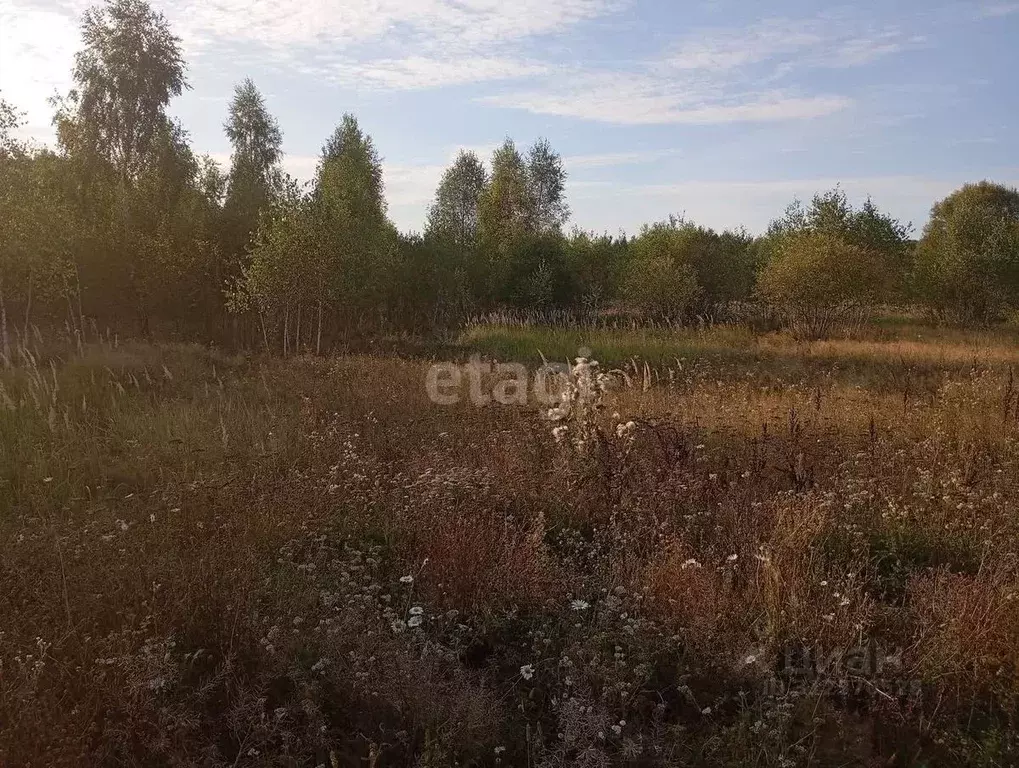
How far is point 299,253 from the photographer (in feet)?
61.4

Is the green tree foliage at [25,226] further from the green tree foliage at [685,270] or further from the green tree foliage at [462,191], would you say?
the green tree foliage at [462,191]

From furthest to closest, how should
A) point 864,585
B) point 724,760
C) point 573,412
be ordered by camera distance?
point 573,412, point 864,585, point 724,760

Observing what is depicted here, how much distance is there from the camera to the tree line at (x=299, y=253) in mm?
18953

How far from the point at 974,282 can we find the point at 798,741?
108 feet

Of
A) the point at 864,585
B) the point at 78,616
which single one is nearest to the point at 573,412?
the point at 864,585

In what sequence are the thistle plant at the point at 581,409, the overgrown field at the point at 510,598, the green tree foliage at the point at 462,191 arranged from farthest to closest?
1. the green tree foliage at the point at 462,191
2. the thistle plant at the point at 581,409
3. the overgrown field at the point at 510,598

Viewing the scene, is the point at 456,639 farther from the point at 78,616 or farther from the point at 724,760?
Result: the point at 78,616

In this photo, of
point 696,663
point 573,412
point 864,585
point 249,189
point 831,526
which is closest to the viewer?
point 696,663

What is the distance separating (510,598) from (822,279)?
21.7 meters

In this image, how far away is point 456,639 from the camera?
352cm

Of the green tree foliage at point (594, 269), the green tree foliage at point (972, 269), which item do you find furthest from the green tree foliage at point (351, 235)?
the green tree foliage at point (972, 269)

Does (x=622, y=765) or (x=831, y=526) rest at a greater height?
(x=831, y=526)

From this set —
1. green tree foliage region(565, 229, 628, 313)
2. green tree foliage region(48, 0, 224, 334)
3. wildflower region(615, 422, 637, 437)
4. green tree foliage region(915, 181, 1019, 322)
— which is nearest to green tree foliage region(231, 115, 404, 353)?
green tree foliage region(48, 0, 224, 334)

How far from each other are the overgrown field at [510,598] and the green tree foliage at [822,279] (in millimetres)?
16833
